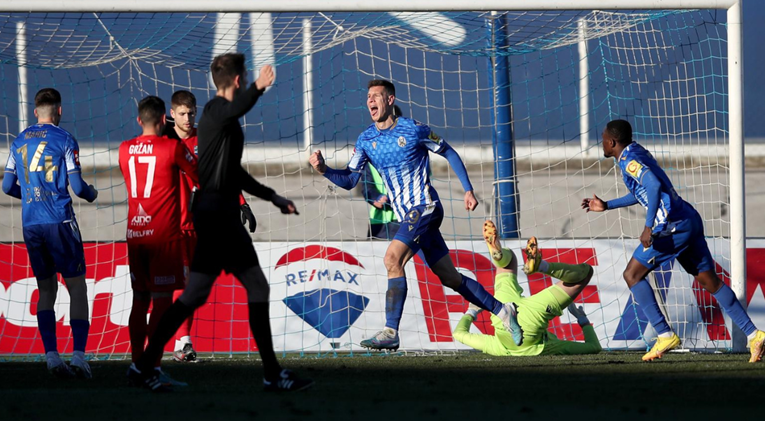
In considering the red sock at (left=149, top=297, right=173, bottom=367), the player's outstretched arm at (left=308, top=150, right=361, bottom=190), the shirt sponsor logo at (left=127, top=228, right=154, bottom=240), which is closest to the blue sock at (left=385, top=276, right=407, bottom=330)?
the player's outstretched arm at (left=308, top=150, right=361, bottom=190)

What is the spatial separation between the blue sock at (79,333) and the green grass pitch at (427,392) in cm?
24

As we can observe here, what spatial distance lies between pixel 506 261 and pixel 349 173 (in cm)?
138

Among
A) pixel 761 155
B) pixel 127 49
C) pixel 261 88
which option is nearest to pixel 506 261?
pixel 261 88

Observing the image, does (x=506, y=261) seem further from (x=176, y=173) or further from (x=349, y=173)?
(x=176, y=173)

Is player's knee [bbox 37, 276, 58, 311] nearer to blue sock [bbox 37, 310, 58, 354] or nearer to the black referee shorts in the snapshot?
blue sock [bbox 37, 310, 58, 354]

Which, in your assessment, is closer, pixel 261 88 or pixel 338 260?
pixel 261 88

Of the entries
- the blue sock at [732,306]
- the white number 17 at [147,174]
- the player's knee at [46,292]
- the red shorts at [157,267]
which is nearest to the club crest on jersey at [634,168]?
the blue sock at [732,306]

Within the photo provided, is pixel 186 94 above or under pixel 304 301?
above

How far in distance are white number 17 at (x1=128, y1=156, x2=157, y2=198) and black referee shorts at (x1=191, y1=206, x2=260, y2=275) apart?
3.43ft

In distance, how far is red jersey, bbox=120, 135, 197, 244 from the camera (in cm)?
582

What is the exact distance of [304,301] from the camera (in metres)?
8.77

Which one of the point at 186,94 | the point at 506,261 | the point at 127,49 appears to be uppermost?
the point at 127,49

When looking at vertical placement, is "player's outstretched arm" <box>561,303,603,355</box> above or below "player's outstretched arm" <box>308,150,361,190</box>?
below

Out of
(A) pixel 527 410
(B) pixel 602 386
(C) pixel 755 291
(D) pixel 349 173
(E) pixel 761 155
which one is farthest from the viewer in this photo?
(E) pixel 761 155
